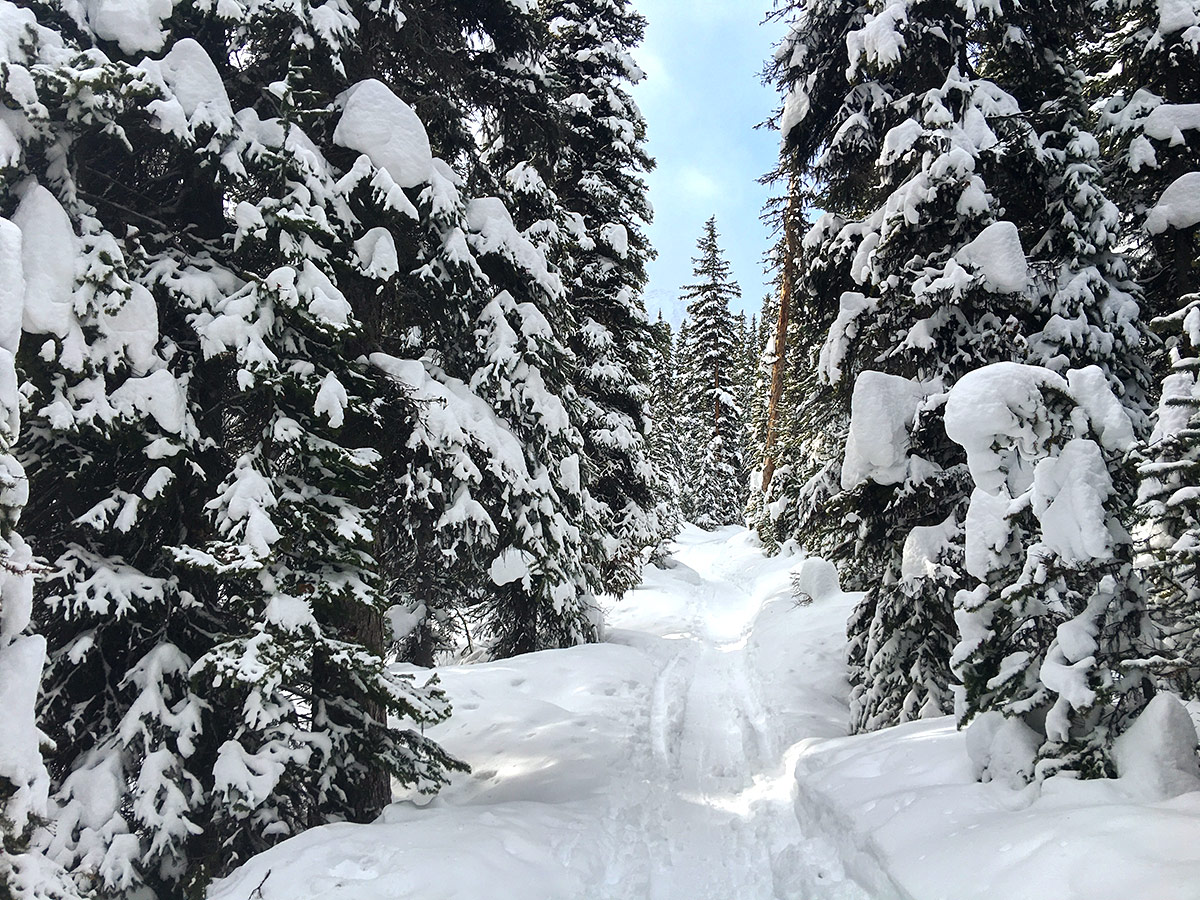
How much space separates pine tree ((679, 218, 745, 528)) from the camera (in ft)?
125

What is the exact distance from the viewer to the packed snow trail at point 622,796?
4.62 metres

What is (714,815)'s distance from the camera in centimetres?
674

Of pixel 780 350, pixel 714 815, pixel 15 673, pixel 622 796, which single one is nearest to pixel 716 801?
pixel 714 815

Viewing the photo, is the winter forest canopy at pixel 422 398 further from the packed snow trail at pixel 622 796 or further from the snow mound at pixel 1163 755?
the packed snow trail at pixel 622 796

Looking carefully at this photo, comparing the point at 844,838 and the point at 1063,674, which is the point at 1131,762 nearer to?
the point at 1063,674

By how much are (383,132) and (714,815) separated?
7.19 meters

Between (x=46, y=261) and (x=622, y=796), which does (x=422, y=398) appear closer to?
(x=46, y=261)

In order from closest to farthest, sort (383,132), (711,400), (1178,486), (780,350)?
(1178,486), (383,132), (780,350), (711,400)

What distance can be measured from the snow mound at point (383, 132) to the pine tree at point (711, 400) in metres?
32.6

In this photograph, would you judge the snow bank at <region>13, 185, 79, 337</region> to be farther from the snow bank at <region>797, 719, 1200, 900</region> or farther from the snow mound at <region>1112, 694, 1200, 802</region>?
the snow mound at <region>1112, 694, 1200, 802</region>

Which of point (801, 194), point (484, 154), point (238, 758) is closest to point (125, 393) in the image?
point (238, 758)

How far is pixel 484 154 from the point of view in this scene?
12.3 m

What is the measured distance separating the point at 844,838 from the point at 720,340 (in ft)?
119

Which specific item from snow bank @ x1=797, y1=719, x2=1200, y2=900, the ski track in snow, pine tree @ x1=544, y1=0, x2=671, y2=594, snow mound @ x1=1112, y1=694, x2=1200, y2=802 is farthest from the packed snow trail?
pine tree @ x1=544, y1=0, x2=671, y2=594
